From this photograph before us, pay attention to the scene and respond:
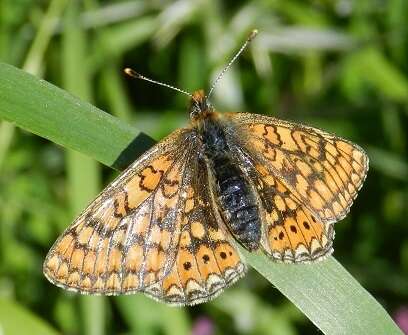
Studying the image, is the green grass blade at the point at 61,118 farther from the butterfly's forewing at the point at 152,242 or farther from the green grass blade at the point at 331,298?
the green grass blade at the point at 331,298

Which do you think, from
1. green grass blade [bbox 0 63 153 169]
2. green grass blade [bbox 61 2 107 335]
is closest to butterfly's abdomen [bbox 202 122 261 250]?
green grass blade [bbox 0 63 153 169]

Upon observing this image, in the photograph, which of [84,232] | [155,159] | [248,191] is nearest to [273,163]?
[248,191]

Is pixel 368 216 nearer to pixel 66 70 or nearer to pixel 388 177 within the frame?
pixel 388 177

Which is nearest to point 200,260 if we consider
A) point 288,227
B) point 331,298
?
point 288,227

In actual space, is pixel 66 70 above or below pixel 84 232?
below

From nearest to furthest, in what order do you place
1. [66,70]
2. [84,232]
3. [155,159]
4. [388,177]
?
[84,232]
[155,159]
[66,70]
[388,177]

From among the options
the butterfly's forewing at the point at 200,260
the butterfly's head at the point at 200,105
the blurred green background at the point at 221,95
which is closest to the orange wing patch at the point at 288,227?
A: the butterfly's forewing at the point at 200,260

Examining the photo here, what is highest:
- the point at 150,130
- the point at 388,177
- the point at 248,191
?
the point at 248,191

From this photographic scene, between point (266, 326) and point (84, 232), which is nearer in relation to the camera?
point (84, 232)
